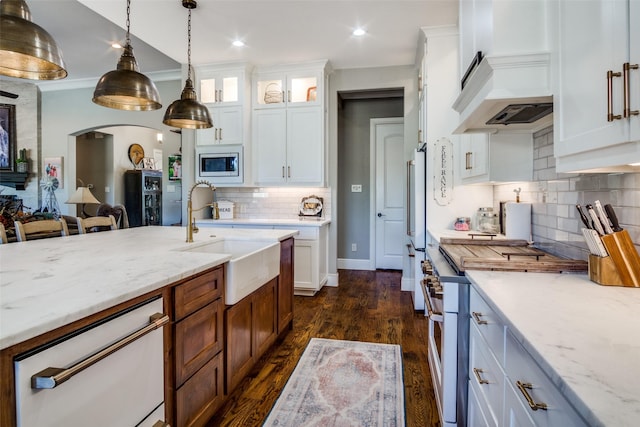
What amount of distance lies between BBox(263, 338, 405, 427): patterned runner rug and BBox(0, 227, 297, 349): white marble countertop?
3.06 ft

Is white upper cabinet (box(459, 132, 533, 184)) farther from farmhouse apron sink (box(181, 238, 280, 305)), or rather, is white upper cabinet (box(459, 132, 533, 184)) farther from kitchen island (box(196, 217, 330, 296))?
kitchen island (box(196, 217, 330, 296))

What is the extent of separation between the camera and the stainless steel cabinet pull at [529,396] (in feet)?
2.41

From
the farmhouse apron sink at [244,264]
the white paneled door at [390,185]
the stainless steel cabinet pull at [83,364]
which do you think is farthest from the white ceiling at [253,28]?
the stainless steel cabinet pull at [83,364]

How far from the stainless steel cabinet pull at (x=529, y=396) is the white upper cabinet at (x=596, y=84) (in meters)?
0.60

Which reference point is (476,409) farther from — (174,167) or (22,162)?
(174,167)

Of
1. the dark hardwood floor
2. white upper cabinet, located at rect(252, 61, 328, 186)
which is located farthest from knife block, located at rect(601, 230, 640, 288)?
white upper cabinet, located at rect(252, 61, 328, 186)

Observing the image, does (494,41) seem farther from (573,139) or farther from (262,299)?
(262,299)

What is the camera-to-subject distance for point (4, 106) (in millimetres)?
5621

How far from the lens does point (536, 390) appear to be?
2.52 ft

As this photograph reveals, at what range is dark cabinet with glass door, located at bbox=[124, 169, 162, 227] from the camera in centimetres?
764

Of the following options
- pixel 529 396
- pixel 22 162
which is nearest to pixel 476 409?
pixel 529 396

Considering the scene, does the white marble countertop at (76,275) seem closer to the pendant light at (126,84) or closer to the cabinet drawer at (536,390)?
the pendant light at (126,84)

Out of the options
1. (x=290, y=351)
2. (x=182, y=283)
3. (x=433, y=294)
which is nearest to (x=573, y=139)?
(x=433, y=294)

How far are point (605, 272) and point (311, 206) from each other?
3.59 metres
